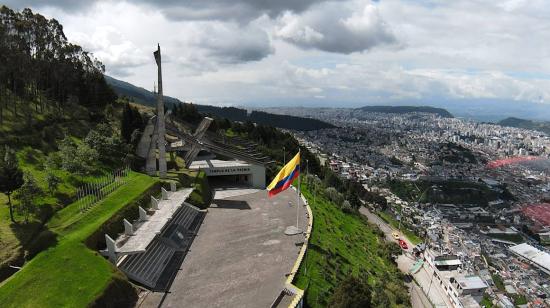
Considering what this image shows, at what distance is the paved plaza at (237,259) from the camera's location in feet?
68.6

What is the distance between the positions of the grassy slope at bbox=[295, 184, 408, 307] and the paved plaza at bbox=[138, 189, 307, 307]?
1.41 meters

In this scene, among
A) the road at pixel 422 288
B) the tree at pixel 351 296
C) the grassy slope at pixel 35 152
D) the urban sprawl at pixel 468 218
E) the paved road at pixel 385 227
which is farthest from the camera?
the paved road at pixel 385 227

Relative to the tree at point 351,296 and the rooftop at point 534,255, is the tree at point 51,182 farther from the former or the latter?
the rooftop at point 534,255

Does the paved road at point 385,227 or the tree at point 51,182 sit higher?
the tree at point 51,182

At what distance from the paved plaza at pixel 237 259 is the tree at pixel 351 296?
334cm

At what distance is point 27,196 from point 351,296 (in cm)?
1931

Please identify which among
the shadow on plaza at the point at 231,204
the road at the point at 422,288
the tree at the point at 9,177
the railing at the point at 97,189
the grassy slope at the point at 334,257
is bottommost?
the road at the point at 422,288

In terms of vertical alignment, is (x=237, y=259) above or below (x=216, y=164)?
below

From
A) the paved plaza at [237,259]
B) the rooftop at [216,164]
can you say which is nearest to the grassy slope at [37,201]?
the paved plaza at [237,259]

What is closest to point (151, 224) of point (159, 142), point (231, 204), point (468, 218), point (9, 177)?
point (9, 177)

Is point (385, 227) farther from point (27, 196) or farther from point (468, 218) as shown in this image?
point (27, 196)

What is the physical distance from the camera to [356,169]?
134875 millimetres

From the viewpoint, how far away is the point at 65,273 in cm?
Answer: 1956

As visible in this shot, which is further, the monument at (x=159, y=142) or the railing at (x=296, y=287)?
the monument at (x=159, y=142)
